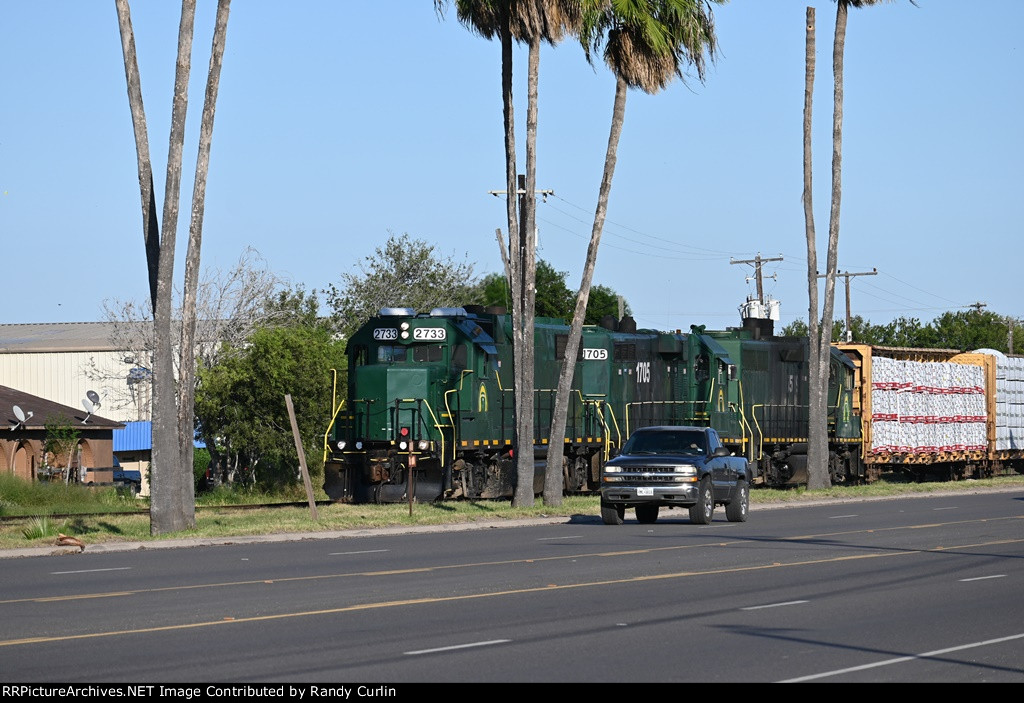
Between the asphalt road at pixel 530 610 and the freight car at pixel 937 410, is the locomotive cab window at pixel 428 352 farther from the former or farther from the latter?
the freight car at pixel 937 410

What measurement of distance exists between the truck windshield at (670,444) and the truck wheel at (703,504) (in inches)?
30.1

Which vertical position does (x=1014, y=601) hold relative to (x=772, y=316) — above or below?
below

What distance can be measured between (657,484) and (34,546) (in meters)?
10.6

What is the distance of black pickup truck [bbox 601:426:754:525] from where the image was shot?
1022 inches

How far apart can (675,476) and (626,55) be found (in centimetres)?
1120

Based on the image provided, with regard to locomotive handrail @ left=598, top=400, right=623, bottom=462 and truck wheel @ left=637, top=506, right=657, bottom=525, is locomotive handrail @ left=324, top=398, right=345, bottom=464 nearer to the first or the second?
locomotive handrail @ left=598, top=400, right=623, bottom=462

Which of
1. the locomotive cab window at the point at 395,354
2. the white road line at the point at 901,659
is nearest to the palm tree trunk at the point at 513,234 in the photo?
the locomotive cab window at the point at 395,354

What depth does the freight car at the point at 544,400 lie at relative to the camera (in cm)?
3209

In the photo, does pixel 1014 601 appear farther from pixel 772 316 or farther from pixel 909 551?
pixel 772 316

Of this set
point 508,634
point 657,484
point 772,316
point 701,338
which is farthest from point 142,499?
point 508,634

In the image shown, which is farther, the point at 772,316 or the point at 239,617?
the point at 772,316

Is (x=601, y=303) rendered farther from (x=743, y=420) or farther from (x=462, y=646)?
(x=462, y=646)

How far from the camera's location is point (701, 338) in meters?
38.6

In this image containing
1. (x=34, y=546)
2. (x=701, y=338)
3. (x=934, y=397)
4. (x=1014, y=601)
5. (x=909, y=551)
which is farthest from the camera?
(x=934, y=397)
